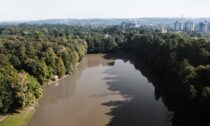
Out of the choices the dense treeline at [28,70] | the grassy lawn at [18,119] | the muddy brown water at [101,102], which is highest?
the dense treeline at [28,70]

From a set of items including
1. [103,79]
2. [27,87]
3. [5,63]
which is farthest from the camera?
[103,79]

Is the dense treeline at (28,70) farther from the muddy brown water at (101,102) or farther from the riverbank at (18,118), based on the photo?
the muddy brown water at (101,102)

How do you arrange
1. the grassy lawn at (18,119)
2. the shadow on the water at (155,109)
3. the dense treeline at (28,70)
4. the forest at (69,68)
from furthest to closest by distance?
the dense treeline at (28,70) → the forest at (69,68) → the grassy lawn at (18,119) → the shadow on the water at (155,109)

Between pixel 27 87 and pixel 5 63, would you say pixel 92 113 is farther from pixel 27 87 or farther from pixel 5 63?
pixel 5 63

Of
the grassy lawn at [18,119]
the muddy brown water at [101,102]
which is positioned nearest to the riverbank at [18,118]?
the grassy lawn at [18,119]

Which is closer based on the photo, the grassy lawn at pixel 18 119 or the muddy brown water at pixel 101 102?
the grassy lawn at pixel 18 119

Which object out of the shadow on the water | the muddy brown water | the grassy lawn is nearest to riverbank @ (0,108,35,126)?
the grassy lawn

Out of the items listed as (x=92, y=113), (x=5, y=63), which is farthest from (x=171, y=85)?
(x=5, y=63)

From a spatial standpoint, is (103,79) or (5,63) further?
(103,79)

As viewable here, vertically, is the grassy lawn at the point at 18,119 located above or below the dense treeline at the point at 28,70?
below
